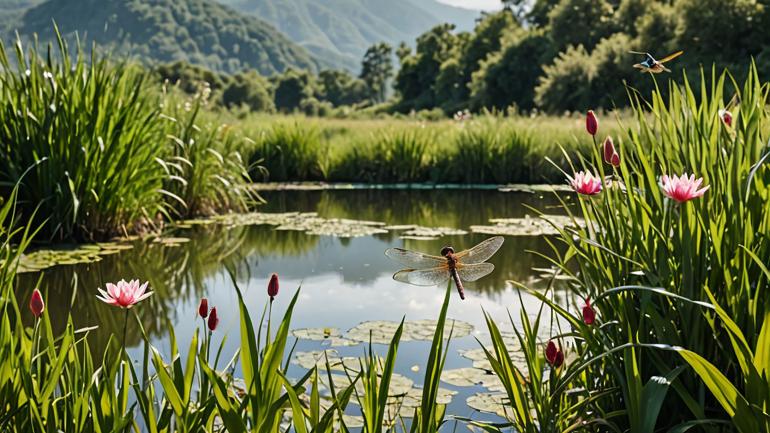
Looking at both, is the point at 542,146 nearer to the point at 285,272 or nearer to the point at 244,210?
the point at 244,210

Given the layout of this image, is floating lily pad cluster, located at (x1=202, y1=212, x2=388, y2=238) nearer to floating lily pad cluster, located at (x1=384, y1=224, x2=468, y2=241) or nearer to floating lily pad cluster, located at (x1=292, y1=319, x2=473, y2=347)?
floating lily pad cluster, located at (x1=384, y1=224, x2=468, y2=241)

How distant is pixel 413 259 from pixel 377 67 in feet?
250

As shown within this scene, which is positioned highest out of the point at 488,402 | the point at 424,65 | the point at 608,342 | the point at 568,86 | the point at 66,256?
the point at 424,65

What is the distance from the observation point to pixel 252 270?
4.73 meters

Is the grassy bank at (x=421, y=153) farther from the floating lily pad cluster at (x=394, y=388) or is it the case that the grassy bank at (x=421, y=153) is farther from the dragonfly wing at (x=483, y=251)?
the dragonfly wing at (x=483, y=251)

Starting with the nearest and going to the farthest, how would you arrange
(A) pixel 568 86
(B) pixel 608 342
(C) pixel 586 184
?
(C) pixel 586 184
(B) pixel 608 342
(A) pixel 568 86

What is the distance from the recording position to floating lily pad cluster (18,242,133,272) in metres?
4.35

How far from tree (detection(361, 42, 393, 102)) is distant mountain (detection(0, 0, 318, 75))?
243 ft

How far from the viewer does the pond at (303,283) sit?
3.22 m

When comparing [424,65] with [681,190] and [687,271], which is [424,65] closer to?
[687,271]

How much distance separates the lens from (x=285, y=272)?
4.69 m

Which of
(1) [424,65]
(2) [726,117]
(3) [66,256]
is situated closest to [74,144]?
(3) [66,256]

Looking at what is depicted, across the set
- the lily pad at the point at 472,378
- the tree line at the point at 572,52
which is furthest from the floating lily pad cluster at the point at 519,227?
the lily pad at the point at 472,378

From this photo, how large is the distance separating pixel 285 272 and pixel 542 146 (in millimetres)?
6403
